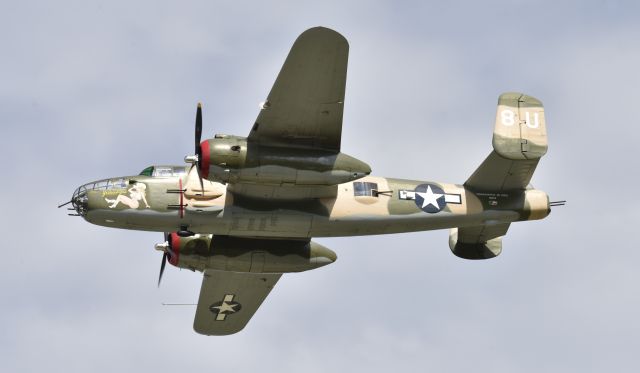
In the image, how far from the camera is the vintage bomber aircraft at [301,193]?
29.4 m

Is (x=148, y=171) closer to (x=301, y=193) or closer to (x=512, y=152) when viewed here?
(x=301, y=193)

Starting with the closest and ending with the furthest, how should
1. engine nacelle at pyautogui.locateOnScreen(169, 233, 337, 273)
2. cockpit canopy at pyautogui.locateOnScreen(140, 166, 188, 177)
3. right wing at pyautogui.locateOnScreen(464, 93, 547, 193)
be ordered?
1. cockpit canopy at pyautogui.locateOnScreen(140, 166, 188, 177)
2. right wing at pyautogui.locateOnScreen(464, 93, 547, 193)
3. engine nacelle at pyautogui.locateOnScreen(169, 233, 337, 273)

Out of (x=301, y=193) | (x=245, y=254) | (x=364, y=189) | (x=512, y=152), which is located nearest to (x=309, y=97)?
(x=301, y=193)

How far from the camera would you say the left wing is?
35812 millimetres

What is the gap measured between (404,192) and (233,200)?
15.5 feet

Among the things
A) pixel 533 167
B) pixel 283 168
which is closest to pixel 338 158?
pixel 283 168

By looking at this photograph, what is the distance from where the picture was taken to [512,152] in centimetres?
3241

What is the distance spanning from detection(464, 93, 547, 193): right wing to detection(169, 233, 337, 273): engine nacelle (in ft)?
16.1

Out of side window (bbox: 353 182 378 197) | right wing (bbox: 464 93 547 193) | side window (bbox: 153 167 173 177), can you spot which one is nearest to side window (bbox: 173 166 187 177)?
side window (bbox: 153 167 173 177)

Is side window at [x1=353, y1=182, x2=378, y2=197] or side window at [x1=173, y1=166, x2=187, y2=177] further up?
side window at [x1=173, y1=166, x2=187, y2=177]

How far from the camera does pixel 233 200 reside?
31.1 metres

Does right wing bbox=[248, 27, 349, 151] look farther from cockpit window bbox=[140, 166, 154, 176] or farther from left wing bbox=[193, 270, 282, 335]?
left wing bbox=[193, 270, 282, 335]

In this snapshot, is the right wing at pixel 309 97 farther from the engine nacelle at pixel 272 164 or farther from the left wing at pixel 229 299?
the left wing at pixel 229 299

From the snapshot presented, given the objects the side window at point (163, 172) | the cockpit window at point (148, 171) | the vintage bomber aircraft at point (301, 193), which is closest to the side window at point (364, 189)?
the vintage bomber aircraft at point (301, 193)
